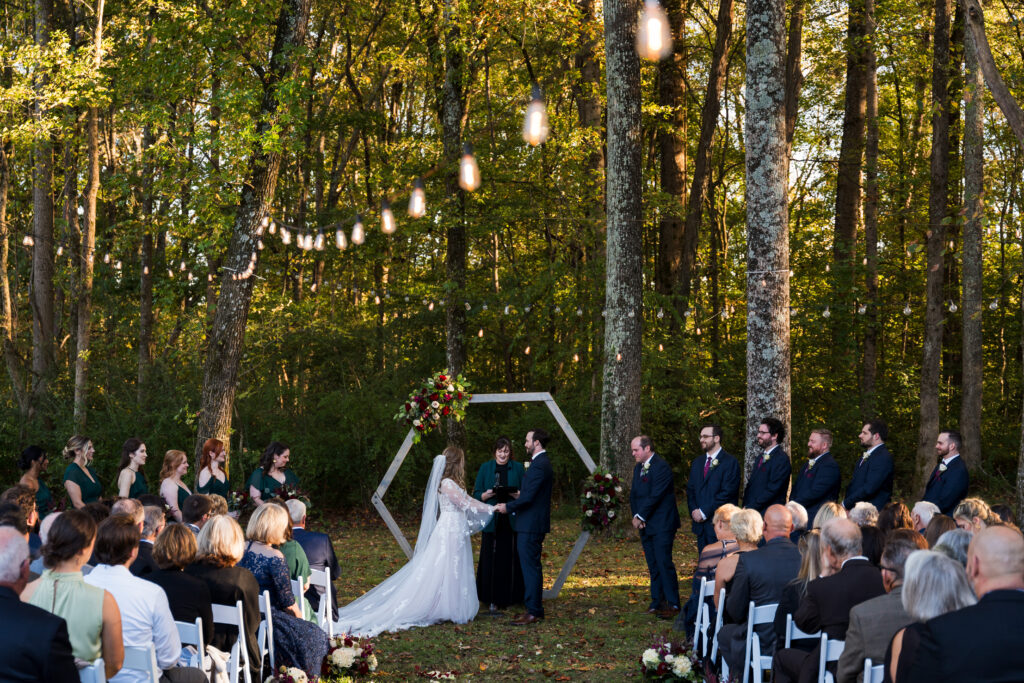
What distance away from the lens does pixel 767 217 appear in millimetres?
9570

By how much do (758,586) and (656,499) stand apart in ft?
10.8

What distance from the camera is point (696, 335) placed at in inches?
762

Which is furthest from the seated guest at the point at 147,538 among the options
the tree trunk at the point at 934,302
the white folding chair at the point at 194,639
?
the tree trunk at the point at 934,302

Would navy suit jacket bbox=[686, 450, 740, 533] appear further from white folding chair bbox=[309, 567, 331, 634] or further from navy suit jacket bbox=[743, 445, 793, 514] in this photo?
white folding chair bbox=[309, 567, 331, 634]

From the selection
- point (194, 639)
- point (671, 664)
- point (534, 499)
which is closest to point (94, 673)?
point (194, 639)

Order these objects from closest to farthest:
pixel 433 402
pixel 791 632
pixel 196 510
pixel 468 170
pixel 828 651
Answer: pixel 828 651, pixel 791 632, pixel 196 510, pixel 468 170, pixel 433 402

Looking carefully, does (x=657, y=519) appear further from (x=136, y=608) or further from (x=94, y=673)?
(x=94, y=673)

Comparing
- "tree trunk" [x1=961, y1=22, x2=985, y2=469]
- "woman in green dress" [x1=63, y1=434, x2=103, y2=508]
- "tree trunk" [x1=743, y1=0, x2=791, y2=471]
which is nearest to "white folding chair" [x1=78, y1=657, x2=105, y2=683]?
"woman in green dress" [x1=63, y1=434, x2=103, y2=508]

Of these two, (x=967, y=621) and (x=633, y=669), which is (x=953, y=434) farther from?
(x=967, y=621)

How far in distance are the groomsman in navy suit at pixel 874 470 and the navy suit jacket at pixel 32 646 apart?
671 cm

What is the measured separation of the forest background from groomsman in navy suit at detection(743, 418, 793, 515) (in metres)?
7.19

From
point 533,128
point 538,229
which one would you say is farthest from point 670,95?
point 533,128

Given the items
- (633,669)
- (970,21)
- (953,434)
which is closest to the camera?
(633,669)

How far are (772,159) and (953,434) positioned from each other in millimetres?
3071
